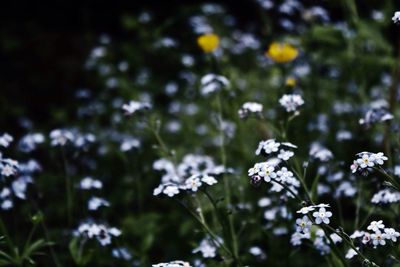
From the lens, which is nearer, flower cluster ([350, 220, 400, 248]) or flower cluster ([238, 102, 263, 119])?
flower cluster ([350, 220, 400, 248])

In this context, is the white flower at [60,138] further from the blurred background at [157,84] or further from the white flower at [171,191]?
the white flower at [171,191]

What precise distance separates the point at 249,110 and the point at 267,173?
1.16 m

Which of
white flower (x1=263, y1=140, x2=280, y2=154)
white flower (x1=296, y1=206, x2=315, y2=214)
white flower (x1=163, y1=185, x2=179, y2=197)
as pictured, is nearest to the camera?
white flower (x1=296, y1=206, x2=315, y2=214)

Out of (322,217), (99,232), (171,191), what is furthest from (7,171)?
(322,217)

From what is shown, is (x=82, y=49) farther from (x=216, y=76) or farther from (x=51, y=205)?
(x=216, y=76)

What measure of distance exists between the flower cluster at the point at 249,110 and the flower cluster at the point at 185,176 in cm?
39

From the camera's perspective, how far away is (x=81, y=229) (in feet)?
12.6

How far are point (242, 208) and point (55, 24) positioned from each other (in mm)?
5758

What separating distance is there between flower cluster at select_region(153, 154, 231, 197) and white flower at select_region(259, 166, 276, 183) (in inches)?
17.2

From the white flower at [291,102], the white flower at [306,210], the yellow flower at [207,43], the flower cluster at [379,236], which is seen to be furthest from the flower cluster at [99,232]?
the yellow flower at [207,43]

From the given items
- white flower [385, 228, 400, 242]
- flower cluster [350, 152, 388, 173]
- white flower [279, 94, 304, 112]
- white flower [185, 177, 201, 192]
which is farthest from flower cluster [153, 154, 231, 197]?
white flower [385, 228, 400, 242]

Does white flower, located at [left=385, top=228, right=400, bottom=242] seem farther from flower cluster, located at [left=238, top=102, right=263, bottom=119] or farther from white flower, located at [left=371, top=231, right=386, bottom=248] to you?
flower cluster, located at [left=238, top=102, right=263, bottom=119]

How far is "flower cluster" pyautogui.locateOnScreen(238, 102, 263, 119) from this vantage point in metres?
3.95

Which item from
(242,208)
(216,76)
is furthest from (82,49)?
(242,208)
